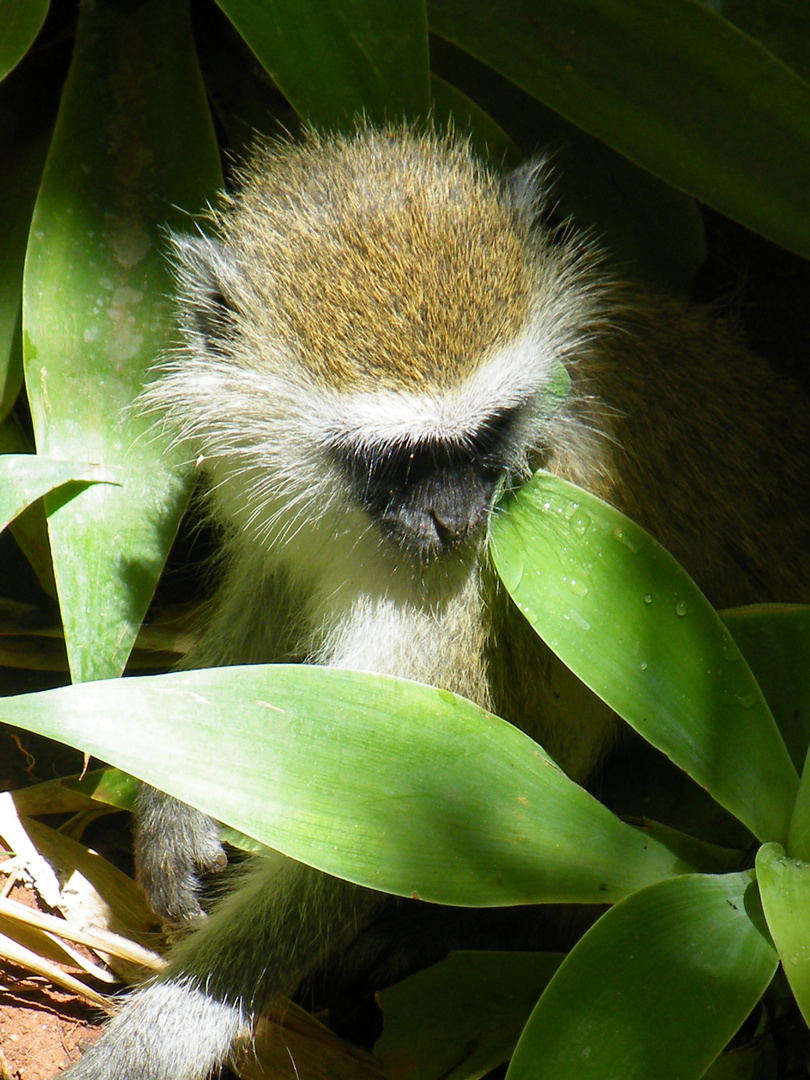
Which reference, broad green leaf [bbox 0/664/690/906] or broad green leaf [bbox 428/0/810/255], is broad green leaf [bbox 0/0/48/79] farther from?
broad green leaf [bbox 0/664/690/906]

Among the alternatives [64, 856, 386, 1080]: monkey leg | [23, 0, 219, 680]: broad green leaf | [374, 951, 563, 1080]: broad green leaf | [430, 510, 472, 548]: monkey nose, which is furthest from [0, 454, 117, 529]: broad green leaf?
[374, 951, 563, 1080]: broad green leaf

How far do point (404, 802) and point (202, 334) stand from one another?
3.60 feet

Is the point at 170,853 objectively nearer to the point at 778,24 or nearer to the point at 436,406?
the point at 436,406

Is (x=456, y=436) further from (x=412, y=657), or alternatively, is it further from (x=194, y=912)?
(x=194, y=912)

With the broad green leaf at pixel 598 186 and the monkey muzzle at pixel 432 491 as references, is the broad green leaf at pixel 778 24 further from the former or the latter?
the monkey muzzle at pixel 432 491

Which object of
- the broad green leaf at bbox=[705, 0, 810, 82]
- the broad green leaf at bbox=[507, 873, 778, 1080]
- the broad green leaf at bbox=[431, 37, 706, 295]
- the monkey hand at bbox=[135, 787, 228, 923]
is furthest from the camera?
the broad green leaf at bbox=[431, 37, 706, 295]

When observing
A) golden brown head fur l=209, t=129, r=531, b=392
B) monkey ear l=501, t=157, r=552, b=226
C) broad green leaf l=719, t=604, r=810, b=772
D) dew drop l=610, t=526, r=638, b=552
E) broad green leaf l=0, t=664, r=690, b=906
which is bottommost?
broad green leaf l=0, t=664, r=690, b=906

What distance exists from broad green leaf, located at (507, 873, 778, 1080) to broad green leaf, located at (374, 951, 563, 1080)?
510 mm

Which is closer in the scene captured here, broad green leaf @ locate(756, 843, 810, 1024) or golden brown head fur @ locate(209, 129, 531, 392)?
broad green leaf @ locate(756, 843, 810, 1024)

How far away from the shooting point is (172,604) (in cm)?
284

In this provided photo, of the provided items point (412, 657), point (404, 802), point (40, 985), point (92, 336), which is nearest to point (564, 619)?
point (404, 802)

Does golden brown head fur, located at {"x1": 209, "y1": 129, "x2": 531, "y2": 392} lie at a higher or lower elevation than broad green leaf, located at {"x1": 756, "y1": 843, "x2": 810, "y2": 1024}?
higher

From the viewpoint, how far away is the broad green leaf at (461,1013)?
176 centimetres

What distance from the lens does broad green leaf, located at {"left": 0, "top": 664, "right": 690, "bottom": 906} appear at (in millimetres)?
1296
